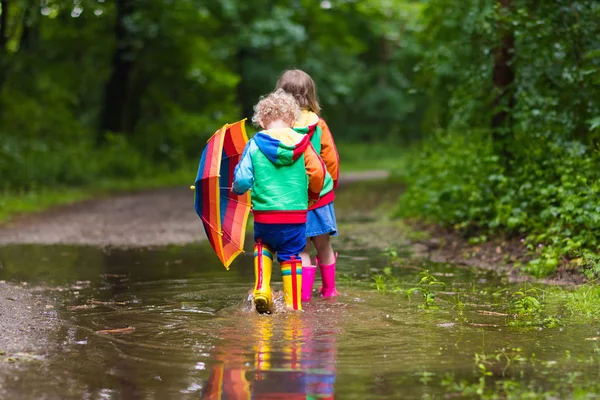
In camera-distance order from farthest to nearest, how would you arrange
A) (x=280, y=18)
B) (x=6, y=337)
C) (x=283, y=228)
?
(x=280, y=18) < (x=283, y=228) < (x=6, y=337)

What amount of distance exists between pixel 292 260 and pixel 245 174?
0.75 meters

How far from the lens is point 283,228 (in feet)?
21.9

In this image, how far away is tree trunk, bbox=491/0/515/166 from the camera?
Result: 10.3 metres

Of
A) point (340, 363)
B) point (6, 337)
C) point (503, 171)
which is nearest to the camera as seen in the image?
point (340, 363)

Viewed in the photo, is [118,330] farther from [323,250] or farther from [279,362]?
[323,250]

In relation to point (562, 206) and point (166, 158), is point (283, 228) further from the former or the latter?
point (166, 158)

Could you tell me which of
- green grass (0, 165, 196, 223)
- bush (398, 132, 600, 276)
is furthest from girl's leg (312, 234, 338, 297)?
green grass (0, 165, 196, 223)

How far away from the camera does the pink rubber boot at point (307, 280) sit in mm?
7043

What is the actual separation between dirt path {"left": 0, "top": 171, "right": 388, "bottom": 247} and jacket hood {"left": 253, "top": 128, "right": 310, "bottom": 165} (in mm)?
5375

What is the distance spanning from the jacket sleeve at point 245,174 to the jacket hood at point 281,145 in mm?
109

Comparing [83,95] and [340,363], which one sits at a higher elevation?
[83,95]

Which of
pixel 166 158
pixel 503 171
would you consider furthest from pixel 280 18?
pixel 503 171

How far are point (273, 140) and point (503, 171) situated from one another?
436cm

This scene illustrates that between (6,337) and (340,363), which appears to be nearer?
(340,363)
